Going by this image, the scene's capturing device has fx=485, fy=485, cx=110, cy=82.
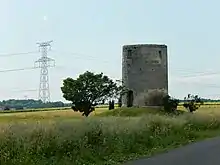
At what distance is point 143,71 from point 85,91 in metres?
8.11

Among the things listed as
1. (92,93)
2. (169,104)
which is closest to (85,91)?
(92,93)

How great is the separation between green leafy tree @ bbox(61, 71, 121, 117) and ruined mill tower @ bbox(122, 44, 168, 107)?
14.2ft

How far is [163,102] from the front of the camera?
58.1 meters

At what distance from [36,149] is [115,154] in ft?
9.53

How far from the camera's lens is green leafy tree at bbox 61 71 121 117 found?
2115 inches

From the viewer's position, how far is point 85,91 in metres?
54.1

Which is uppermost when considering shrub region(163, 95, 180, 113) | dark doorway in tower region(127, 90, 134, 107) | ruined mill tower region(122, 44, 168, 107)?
ruined mill tower region(122, 44, 168, 107)

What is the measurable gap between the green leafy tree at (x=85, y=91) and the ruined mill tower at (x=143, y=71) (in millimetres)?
4340

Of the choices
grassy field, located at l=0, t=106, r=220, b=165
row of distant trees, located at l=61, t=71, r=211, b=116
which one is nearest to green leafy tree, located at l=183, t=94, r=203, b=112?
row of distant trees, located at l=61, t=71, r=211, b=116

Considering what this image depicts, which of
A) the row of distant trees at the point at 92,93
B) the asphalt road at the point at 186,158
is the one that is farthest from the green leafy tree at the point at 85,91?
the asphalt road at the point at 186,158

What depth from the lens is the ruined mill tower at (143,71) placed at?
57.9 metres

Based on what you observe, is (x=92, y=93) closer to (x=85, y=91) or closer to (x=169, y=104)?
(x=85, y=91)

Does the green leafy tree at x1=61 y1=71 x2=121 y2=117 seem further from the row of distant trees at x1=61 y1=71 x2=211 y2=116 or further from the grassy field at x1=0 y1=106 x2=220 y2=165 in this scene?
the grassy field at x1=0 y1=106 x2=220 y2=165

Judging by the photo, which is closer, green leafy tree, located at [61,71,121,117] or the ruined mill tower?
green leafy tree, located at [61,71,121,117]
